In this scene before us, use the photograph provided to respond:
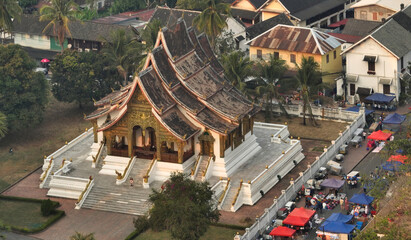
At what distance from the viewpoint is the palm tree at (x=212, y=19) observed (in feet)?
411

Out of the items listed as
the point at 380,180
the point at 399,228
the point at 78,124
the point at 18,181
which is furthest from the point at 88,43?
the point at 399,228

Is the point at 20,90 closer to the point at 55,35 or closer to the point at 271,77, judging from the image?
the point at 271,77

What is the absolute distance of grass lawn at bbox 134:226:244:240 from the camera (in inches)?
3568

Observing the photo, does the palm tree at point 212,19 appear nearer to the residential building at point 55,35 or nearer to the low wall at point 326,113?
the low wall at point 326,113

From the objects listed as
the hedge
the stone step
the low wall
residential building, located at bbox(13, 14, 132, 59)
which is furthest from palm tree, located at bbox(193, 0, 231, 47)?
the hedge

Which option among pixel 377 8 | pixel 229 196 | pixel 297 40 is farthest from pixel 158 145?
pixel 377 8

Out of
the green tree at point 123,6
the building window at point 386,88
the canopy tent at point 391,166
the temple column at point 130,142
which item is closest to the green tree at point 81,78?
the temple column at point 130,142

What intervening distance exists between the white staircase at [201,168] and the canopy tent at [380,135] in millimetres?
19731

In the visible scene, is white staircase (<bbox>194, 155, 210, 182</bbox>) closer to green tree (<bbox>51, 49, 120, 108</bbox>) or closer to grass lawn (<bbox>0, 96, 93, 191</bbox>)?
grass lawn (<bbox>0, 96, 93, 191</bbox>)

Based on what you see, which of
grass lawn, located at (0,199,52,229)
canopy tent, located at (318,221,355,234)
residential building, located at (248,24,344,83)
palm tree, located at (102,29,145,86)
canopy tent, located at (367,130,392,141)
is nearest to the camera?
canopy tent, located at (318,221,355,234)

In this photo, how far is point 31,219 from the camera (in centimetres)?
9600

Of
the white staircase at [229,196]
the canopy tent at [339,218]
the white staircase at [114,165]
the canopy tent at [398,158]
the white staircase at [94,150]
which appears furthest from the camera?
the white staircase at [94,150]

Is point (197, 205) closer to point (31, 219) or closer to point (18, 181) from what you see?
point (31, 219)

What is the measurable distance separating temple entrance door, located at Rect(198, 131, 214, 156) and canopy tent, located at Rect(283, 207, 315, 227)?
13.0 meters
